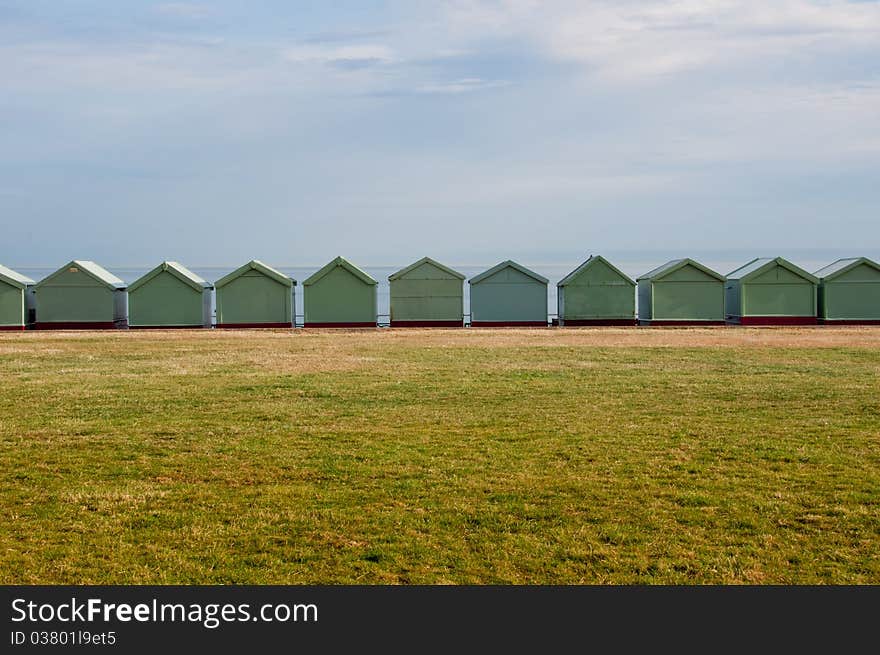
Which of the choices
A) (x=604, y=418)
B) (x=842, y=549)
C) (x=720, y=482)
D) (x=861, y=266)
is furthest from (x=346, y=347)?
(x=861, y=266)

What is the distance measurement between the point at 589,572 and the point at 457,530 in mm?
1826

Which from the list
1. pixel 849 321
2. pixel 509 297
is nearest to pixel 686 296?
pixel 849 321

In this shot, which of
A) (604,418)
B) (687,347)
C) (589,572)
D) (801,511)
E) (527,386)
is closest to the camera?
(589,572)

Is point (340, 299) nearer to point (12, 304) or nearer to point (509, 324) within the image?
point (509, 324)

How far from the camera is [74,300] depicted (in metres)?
54.5

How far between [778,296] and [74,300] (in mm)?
41534

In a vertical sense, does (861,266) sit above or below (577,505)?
above

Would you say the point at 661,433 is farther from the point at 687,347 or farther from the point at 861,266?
the point at 861,266

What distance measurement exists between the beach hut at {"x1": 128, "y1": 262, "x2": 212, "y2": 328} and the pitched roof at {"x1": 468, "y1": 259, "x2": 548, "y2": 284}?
16112mm

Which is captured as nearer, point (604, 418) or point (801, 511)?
point (801, 511)

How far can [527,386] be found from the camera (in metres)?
23.5

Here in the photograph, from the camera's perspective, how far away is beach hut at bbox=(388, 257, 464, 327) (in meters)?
56.0

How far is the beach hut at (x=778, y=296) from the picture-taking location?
5691cm

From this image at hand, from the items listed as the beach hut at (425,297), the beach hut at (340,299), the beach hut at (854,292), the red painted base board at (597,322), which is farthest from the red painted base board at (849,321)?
the beach hut at (340,299)
